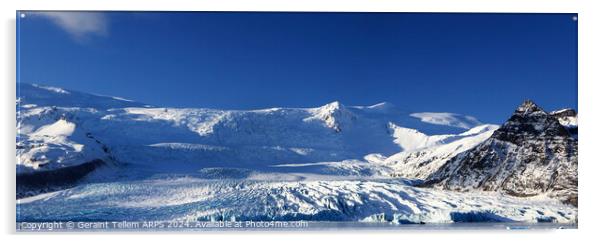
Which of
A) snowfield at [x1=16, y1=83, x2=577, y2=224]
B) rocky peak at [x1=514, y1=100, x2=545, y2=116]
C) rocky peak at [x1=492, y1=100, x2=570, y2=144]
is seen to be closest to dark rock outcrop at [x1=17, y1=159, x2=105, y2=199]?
snowfield at [x1=16, y1=83, x2=577, y2=224]

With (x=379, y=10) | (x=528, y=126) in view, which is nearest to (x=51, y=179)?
(x=379, y=10)

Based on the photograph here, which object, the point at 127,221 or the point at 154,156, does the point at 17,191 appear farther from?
the point at 154,156

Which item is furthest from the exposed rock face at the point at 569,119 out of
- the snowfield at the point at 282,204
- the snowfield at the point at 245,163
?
the snowfield at the point at 282,204

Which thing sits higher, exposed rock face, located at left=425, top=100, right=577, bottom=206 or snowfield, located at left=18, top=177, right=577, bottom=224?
exposed rock face, located at left=425, top=100, right=577, bottom=206

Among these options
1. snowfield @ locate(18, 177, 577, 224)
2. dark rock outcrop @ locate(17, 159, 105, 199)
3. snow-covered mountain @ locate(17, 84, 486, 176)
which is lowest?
snowfield @ locate(18, 177, 577, 224)

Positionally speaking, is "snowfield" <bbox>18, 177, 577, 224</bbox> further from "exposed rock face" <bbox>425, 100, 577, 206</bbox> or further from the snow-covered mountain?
the snow-covered mountain
